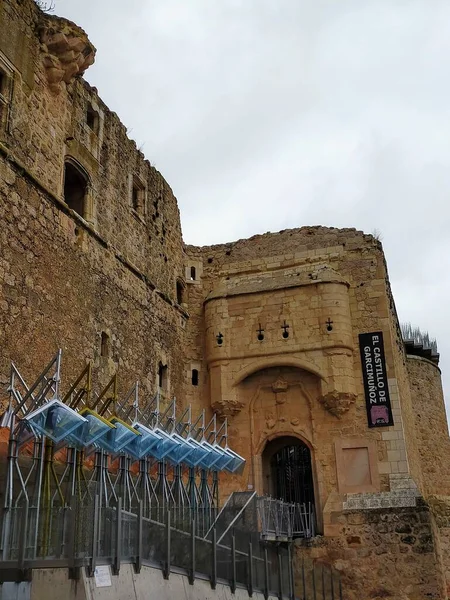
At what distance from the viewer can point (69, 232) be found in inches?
507

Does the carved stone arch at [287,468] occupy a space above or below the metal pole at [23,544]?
above

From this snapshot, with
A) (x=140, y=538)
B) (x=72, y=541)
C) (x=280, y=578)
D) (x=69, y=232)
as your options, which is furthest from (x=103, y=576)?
(x=69, y=232)

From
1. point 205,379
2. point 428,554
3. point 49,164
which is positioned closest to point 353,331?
point 205,379

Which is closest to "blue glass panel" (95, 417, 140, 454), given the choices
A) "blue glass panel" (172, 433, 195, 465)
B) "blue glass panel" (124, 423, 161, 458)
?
"blue glass panel" (124, 423, 161, 458)

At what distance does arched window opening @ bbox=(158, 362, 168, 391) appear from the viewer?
15945mm

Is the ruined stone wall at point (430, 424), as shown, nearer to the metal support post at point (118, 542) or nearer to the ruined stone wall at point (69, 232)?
the ruined stone wall at point (69, 232)

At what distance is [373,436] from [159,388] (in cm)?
486

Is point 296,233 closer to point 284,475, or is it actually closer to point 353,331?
point 353,331

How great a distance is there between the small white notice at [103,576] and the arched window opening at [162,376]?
846 centimetres

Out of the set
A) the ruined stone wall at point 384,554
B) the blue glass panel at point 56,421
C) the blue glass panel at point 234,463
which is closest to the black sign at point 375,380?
the ruined stone wall at point 384,554

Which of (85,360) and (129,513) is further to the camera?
(85,360)

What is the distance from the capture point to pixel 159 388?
15.7m

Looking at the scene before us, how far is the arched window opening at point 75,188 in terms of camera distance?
14.0 m

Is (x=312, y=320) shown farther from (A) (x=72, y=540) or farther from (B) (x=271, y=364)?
(A) (x=72, y=540)
